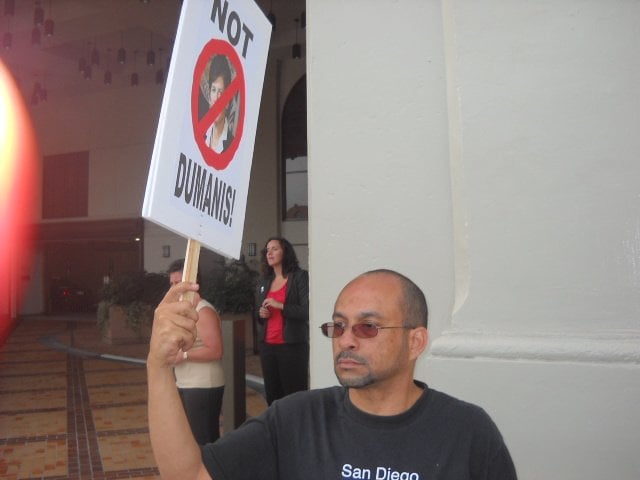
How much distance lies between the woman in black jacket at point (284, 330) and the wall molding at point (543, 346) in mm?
2221

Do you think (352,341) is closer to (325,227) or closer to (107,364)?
(325,227)

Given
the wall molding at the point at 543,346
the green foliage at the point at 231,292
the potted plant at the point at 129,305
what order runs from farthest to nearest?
the potted plant at the point at 129,305 < the green foliage at the point at 231,292 < the wall molding at the point at 543,346

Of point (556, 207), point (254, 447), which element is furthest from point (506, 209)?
point (254, 447)

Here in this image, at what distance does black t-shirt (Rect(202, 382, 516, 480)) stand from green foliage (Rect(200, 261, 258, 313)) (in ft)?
37.1

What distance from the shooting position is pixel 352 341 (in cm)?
158

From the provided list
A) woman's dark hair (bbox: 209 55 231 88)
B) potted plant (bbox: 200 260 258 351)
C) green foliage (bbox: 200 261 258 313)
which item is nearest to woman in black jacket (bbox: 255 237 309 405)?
woman's dark hair (bbox: 209 55 231 88)

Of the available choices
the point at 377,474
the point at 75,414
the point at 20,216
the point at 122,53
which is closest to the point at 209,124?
the point at 377,474

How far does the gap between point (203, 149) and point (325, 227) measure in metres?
1.35

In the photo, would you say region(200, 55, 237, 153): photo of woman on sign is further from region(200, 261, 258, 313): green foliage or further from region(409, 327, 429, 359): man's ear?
region(200, 261, 258, 313): green foliage

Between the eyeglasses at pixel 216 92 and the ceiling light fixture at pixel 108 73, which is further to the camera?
Result: the ceiling light fixture at pixel 108 73

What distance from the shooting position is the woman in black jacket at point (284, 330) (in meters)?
4.93

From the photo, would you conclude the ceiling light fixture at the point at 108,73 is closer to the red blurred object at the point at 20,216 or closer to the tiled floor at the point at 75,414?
the red blurred object at the point at 20,216

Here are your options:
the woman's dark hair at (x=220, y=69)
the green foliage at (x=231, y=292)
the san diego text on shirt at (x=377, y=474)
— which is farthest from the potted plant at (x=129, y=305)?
the san diego text on shirt at (x=377, y=474)

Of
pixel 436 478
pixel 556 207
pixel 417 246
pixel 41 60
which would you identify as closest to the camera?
pixel 436 478
